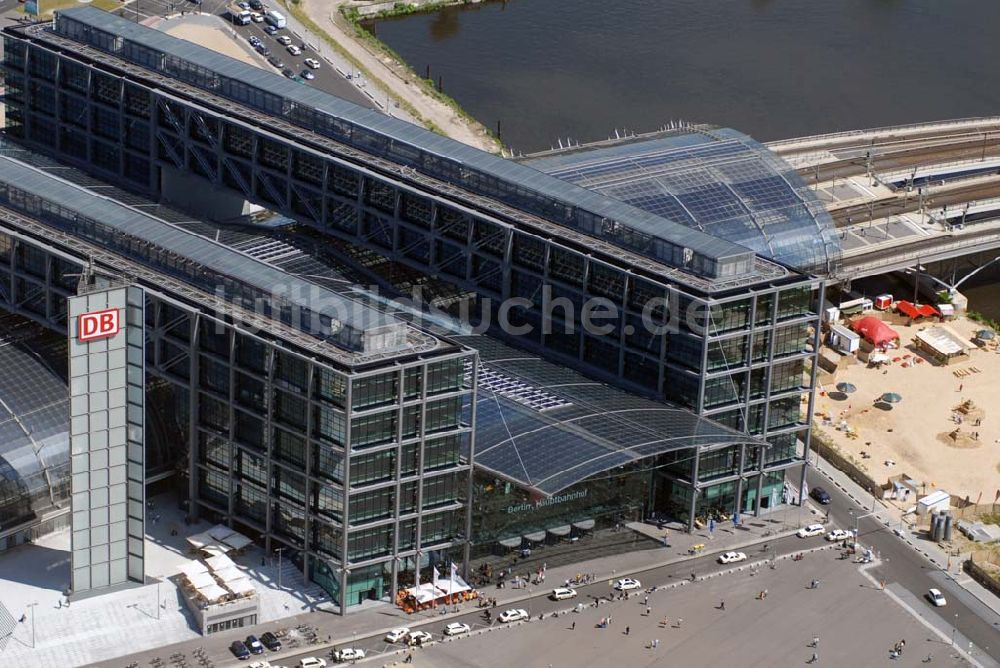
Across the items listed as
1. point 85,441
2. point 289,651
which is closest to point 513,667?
point 289,651

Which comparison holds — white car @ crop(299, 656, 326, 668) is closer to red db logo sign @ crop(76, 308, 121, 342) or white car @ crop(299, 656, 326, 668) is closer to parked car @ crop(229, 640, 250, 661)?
parked car @ crop(229, 640, 250, 661)

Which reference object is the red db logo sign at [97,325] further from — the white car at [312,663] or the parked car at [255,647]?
the white car at [312,663]

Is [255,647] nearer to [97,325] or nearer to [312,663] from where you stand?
[312,663]

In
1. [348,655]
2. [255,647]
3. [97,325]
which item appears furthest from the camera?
[255,647]

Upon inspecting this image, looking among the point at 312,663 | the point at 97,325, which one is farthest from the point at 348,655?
the point at 97,325

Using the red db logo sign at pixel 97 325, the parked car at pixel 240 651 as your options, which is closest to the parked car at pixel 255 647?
the parked car at pixel 240 651
